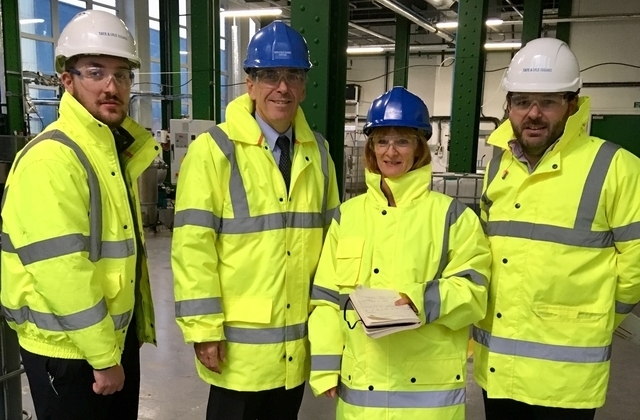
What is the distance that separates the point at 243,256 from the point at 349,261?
39 cm

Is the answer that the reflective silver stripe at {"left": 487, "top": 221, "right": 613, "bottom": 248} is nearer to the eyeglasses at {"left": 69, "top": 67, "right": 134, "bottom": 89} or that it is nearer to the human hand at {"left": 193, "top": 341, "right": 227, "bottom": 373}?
the human hand at {"left": 193, "top": 341, "right": 227, "bottom": 373}

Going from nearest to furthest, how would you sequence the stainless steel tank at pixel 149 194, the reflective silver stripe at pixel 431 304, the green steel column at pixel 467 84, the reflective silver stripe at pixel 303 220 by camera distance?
the reflective silver stripe at pixel 431 304, the reflective silver stripe at pixel 303 220, the green steel column at pixel 467 84, the stainless steel tank at pixel 149 194

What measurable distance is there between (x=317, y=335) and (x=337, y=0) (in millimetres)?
1515

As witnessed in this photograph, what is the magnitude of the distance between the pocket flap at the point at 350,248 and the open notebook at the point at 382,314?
17 centimetres

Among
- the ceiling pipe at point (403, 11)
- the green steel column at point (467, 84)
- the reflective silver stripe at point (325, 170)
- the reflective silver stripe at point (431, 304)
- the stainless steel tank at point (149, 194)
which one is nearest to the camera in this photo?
the reflective silver stripe at point (431, 304)

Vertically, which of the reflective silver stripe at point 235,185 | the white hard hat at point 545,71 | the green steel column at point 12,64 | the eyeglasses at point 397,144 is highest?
the green steel column at point 12,64

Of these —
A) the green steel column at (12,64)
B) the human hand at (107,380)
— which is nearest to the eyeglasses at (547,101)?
the human hand at (107,380)

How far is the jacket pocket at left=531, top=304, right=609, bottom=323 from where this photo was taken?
6.15 feet

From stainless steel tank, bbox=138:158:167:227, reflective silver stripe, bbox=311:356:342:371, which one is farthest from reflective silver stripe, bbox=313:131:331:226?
stainless steel tank, bbox=138:158:167:227

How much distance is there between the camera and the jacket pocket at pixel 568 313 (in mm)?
1876

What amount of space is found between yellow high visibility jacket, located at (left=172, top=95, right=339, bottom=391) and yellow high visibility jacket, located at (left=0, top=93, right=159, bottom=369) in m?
0.20

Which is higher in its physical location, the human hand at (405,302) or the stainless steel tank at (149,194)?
the human hand at (405,302)

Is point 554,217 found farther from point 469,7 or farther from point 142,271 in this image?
point 469,7

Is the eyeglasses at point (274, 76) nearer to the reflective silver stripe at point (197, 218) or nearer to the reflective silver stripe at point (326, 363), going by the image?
the reflective silver stripe at point (197, 218)
